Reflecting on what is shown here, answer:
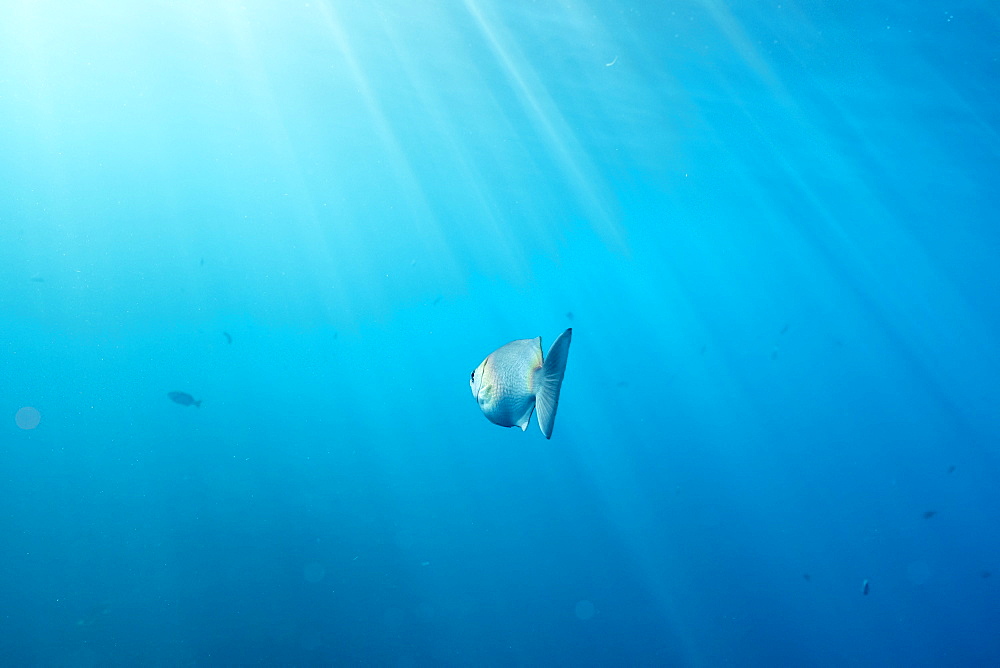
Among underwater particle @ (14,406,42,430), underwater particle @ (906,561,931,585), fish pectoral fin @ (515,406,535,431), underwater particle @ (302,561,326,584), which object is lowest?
underwater particle @ (906,561,931,585)

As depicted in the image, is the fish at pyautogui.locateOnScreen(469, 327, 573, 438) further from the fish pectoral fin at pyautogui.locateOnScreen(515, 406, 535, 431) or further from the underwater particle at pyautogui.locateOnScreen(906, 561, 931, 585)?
the underwater particle at pyautogui.locateOnScreen(906, 561, 931, 585)

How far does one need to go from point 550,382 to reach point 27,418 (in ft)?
109

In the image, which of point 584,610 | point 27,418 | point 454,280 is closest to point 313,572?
A: point 584,610

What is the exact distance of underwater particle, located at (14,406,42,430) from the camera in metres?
24.4

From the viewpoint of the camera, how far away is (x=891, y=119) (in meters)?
15.1

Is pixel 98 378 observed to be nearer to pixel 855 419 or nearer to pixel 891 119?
pixel 891 119

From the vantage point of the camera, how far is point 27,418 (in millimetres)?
25000

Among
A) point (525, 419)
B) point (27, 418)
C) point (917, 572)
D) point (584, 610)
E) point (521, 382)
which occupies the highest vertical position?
point (521, 382)

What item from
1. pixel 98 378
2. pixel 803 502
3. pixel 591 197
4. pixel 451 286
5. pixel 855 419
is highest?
pixel 591 197

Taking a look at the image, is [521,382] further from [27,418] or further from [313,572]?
[27,418]

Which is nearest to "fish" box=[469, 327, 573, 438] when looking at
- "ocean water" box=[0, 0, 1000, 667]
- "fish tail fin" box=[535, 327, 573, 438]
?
"fish tail fin" box=[535, 327, 573, 438]

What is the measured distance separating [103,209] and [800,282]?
44745 millimetres

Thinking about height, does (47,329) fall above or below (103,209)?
below

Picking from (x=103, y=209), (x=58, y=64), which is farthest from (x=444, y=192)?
(x=103, y=209)
